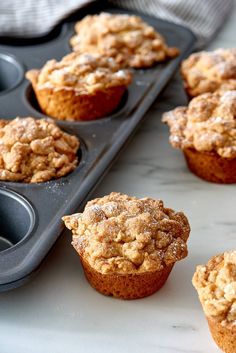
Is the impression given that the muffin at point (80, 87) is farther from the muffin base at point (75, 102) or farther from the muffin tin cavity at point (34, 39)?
the muffin tin cavity at point (34, 39)

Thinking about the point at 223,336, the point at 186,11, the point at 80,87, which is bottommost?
the point at 186,11

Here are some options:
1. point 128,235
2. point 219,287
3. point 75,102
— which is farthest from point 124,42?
point 219,287

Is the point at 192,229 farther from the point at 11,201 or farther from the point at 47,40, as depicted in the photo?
the point at 47,40

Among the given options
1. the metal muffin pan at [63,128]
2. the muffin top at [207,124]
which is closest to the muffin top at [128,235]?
the metal muffin pan at [63,128]

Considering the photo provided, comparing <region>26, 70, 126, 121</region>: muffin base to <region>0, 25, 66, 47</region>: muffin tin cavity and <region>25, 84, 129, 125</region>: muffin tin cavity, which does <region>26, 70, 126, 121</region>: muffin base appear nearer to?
<region>25, 84, 129, 125</region>: muffin tin cavity

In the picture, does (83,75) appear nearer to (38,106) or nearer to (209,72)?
(38,106)

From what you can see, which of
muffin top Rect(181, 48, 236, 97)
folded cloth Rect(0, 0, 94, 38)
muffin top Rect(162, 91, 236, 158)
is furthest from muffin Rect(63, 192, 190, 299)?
folded cloth Rect(0, 0, 94, 38)

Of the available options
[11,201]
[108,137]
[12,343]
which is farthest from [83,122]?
[12,343]
